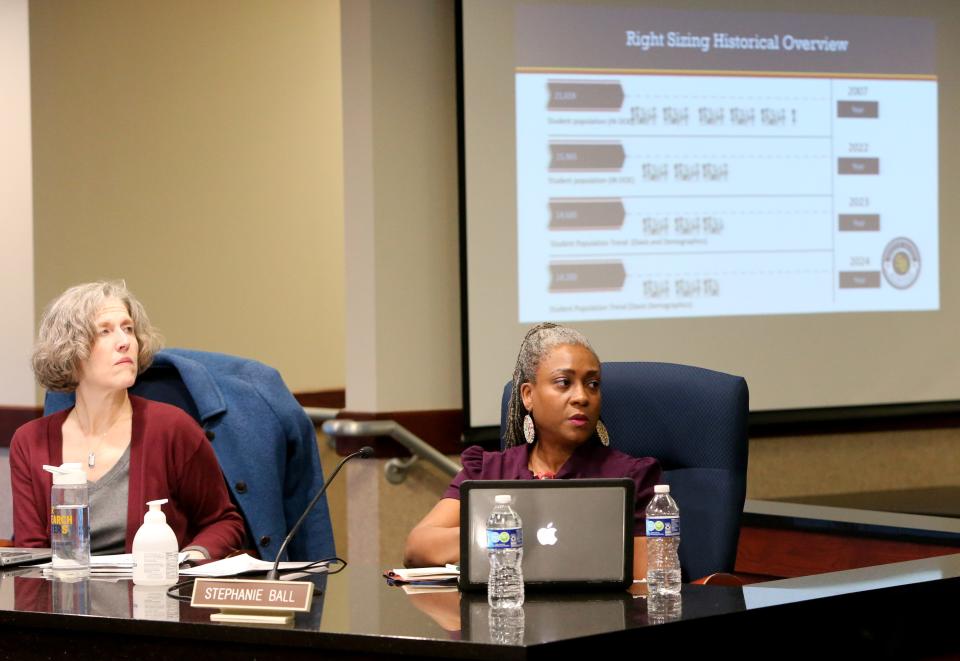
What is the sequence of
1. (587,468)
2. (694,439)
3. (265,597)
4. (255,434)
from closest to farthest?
(265,597)
(587,468)
(694,439)
(255,434)

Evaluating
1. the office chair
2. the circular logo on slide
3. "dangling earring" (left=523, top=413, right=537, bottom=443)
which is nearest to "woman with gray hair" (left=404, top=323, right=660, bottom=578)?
"dangling earring" (left=523, top=413, right=537, bottom=443)

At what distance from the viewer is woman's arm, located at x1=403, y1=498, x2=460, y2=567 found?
2.49 meters

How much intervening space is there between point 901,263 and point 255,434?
2.72m

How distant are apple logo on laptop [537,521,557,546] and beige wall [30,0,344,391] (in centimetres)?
325

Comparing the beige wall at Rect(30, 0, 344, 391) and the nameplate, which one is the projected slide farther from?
the nameplate

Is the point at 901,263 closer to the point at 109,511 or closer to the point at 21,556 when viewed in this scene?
the point at 109,511

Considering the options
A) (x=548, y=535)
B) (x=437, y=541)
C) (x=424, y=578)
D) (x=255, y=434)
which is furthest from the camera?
(x=255, y=434)

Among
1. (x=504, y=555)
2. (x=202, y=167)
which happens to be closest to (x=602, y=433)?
(x=504, y=555)

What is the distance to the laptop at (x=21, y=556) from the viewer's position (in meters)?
2.63

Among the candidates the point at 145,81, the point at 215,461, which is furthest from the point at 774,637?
the point at 145,81

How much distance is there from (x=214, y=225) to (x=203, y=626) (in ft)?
12.0

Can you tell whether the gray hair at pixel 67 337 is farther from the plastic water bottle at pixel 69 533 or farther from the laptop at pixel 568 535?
the laptop at pixel 568 535

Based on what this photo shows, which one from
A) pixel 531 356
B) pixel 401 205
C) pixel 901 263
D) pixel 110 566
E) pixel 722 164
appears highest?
pixel 722 164

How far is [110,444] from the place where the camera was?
3041 mm
